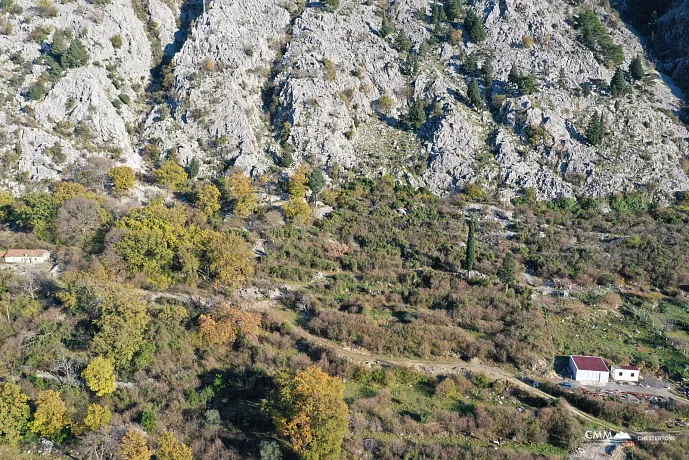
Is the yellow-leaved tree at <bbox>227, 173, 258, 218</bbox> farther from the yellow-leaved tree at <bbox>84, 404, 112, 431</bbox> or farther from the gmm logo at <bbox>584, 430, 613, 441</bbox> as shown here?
the gmm logo at <bbox>584, 430, 613, 441</bbox>

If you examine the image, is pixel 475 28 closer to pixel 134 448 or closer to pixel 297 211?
pixel 297 211

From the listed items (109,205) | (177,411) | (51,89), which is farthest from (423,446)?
(51,89)

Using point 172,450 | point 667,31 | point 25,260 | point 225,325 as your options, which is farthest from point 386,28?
point 172,450

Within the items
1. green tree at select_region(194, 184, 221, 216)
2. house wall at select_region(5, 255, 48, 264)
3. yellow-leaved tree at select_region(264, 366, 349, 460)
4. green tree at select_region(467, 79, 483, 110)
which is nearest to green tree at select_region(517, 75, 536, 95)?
green tree at select_region(467, 79, 483, 110)

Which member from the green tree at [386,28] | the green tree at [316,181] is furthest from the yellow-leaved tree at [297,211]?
the green tree at [386,28]

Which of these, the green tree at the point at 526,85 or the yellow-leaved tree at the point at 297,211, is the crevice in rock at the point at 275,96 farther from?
the green tree at the point at 526,85
